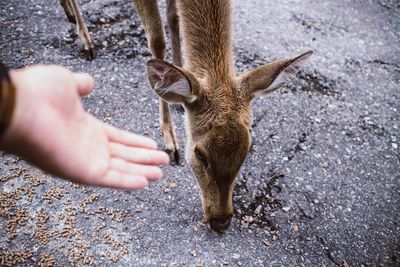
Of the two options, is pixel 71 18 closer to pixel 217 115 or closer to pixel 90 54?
pixel 90 54

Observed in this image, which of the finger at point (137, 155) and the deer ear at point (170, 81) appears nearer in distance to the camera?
the finger at point (137, 155)

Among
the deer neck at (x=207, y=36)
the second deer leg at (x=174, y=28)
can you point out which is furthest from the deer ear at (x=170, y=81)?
the second deer leg at (x=174, y=28)

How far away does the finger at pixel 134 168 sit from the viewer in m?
2.35

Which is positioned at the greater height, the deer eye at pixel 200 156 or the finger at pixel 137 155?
the finger at pixel 137 155

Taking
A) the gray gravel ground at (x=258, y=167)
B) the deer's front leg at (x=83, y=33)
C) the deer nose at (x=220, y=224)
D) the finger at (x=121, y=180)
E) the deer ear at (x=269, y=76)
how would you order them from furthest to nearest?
the deer's front leg at (x=83, y=33) → the gray gravel ground at (x=258, y=167) → the deer nose at (x=220, y=224) → the deer ear at (x=269, y=76) → the finger at (x=121, y=180)

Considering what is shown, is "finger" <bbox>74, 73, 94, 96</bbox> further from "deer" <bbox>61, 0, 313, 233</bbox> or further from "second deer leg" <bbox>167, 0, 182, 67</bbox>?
"second deer leg" <bbox>167, 0, 182, 67</bbox>

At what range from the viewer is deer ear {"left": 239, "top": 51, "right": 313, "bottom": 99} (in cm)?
314

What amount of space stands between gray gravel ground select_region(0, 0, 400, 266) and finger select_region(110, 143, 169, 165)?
1178mm

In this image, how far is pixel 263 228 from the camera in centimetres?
366

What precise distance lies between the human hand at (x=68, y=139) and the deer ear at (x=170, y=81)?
0.57m

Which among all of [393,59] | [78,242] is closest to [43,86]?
[78,242]

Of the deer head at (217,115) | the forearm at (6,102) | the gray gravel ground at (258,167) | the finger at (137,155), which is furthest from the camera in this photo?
the gray gravel ground at (258,167)

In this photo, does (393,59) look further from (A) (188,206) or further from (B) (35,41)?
(B) (35,41)

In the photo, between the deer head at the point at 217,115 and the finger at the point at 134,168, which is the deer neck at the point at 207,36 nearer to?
the deer head at the point at 217,115
